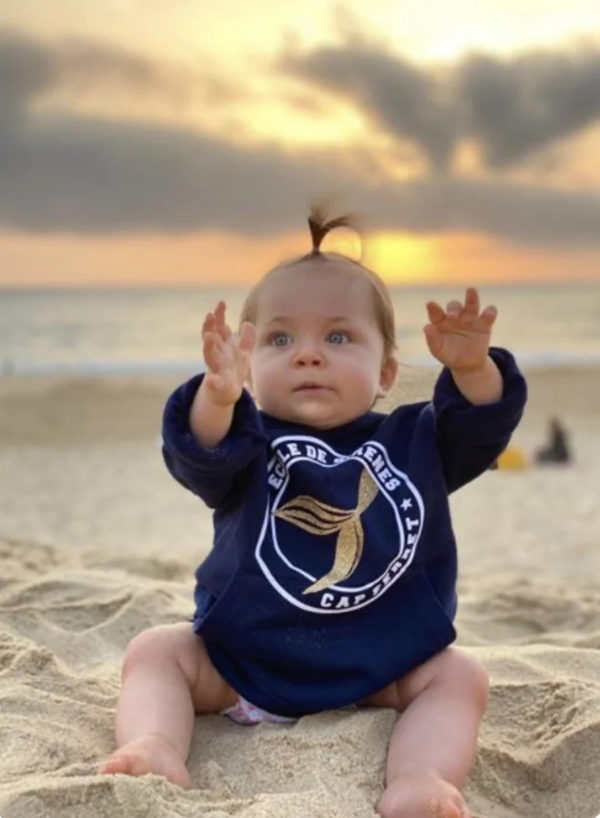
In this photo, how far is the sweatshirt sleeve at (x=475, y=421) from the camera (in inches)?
77.3

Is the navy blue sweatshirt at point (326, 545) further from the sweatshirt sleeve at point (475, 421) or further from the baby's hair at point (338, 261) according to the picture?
the baby's hair at point (338, 261)

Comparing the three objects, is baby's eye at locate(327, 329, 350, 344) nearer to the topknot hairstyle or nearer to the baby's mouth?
the baby's mouth

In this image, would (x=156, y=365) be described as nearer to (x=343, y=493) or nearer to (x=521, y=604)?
(x=521, y=604)

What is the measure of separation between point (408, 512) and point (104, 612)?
1121 mm

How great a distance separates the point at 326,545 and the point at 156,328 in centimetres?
2006

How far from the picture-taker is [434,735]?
177cm

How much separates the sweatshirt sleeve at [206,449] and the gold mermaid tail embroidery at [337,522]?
135mm

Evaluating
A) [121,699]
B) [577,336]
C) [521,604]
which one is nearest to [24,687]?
[121,699]

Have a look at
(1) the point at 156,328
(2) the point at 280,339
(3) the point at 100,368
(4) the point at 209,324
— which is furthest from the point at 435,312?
(1) the point at 156,328

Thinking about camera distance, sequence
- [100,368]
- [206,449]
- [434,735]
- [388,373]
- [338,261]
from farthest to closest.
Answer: [100,368] → [388,373] → [338,261] → [206,449] → [434,735]

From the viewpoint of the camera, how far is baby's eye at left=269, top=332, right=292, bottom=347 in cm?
205

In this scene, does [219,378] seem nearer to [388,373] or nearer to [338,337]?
[338,337]

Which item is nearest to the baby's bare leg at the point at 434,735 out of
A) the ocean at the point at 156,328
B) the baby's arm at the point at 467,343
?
the baby's arm at the point at 467,343

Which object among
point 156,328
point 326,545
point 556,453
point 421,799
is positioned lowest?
point 421,799
